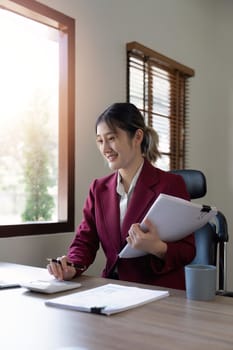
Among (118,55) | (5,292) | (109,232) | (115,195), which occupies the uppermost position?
(118,55)

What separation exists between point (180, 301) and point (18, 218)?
1.21 metres

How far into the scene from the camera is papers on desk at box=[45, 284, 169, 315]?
1.05 m

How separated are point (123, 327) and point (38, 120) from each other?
155 cm

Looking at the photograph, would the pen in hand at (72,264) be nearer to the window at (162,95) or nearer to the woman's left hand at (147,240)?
the woman's left hand at (147,240)

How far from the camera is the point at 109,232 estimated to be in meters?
1.65

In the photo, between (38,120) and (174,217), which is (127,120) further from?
(38,120)

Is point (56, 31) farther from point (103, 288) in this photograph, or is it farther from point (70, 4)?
point (103, 288)

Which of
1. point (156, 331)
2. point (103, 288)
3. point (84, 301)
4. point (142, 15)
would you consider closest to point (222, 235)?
point (103, 288)

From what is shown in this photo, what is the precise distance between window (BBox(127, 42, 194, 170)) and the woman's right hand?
139 cm

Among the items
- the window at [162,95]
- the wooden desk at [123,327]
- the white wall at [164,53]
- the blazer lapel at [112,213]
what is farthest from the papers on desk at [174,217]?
the window at [162,95]

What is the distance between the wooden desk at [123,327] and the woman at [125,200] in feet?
1.10

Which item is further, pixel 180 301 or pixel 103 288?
pixel 103 288

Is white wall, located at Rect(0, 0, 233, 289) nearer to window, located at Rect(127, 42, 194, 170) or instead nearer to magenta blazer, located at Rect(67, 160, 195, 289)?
window, located at Rect(127, 42, 194, 170)

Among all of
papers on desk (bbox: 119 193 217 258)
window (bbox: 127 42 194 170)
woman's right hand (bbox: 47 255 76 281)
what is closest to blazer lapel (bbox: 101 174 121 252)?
papers on desk (bbox: 119 193 217 258)
